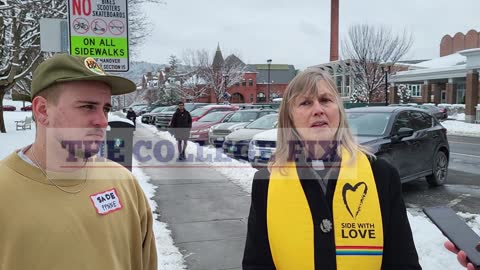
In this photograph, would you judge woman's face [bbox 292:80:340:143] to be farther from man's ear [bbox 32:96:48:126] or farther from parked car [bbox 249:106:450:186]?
parked car [bbox 249:106:450:186]

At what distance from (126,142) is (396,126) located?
520 centimetres

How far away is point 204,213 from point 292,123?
4.69m

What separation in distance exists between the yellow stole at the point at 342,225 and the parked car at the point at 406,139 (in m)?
5.34

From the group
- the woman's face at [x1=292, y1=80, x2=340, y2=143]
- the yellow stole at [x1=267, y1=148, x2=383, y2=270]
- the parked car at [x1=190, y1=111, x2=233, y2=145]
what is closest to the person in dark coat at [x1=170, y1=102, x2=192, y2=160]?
the parked car at [x1=190, y1=111, x2=233, y2=145]

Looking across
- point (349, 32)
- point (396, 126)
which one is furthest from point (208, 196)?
point (349, 32)

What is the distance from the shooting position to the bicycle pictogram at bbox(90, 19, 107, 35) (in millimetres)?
4949

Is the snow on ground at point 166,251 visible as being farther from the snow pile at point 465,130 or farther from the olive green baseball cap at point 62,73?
the snow pile at point 465,130

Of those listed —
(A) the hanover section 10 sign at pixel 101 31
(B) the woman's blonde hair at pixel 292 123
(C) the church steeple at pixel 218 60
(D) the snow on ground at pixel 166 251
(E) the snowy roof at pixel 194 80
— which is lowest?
(D) the snow on ground at pixel 166 251

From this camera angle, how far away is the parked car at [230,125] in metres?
14.9

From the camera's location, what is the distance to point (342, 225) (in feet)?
5.94

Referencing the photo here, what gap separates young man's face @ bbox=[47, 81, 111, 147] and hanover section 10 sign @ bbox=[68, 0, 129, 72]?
3484 millimetres

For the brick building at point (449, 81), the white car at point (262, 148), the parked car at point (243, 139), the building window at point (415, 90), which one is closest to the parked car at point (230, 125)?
the parked car at point (243, 139)

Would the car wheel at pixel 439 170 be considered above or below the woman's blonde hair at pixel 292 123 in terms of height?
below

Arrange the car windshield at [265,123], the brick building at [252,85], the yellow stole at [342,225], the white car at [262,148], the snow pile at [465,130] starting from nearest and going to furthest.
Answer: the yellow stole at [342,225], the white car at [262,148], the car windshield at [265,123], the snow pile at [465,130], the brick building at [252,85]
